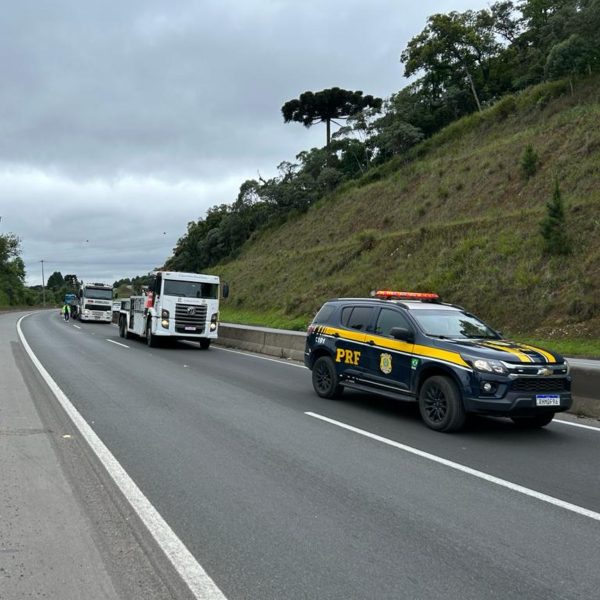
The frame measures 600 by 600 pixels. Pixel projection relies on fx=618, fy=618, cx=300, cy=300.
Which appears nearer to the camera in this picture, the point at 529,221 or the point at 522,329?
the point at 522,329

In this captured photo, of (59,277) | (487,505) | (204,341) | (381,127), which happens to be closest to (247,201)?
(381,127)

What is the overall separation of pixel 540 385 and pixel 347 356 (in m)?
3.29

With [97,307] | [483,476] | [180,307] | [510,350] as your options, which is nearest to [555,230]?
[180,307]

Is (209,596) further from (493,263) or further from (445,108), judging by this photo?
(445,108)

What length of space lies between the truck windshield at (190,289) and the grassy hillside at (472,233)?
10.7m

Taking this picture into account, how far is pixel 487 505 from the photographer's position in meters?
5.27

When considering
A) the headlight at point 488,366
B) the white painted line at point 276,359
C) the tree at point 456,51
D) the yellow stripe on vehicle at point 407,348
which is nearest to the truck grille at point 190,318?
the white painted line at point 276,359

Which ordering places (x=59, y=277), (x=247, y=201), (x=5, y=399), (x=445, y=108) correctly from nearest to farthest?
(x=5, y=399)
(x=445, y=108)
(x=247, y=201)
(x=59, y=277)

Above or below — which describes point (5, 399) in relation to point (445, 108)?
below

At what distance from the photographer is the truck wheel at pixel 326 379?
34.8 feet

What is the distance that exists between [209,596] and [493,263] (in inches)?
987

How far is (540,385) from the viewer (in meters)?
7.90

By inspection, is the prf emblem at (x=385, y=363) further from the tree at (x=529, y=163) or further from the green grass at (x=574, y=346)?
the tree at (x=529, y=163)

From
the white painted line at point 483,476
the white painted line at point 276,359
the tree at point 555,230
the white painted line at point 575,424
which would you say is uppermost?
the tree at point 555,230
